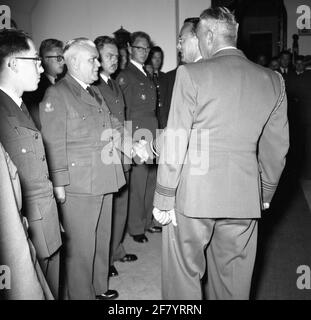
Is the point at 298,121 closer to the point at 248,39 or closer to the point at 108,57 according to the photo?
the point at 108,57

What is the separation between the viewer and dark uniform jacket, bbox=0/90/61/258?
1.52m

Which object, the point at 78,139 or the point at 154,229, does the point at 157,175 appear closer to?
the point at 78,139

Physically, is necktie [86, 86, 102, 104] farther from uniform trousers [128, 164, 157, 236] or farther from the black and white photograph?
uniform trousers [128, 164, 157, 236]

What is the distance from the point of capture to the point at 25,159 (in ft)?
5.16

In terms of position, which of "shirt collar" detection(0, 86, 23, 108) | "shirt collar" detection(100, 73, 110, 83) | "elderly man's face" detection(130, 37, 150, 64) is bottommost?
"shirt collar" detection(0, 86, 23, 108)

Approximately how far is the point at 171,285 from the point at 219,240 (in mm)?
353

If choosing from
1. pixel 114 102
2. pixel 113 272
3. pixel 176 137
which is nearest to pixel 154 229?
pixel 113 272

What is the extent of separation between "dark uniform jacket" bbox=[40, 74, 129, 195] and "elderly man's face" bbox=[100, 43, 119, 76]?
472 mm

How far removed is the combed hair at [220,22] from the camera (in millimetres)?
1649

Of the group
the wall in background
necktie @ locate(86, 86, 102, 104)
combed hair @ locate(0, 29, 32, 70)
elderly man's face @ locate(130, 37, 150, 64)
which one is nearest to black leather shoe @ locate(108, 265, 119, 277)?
necktie @ locate(86, 86, 102, 104)

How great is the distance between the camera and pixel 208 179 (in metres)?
1.69
